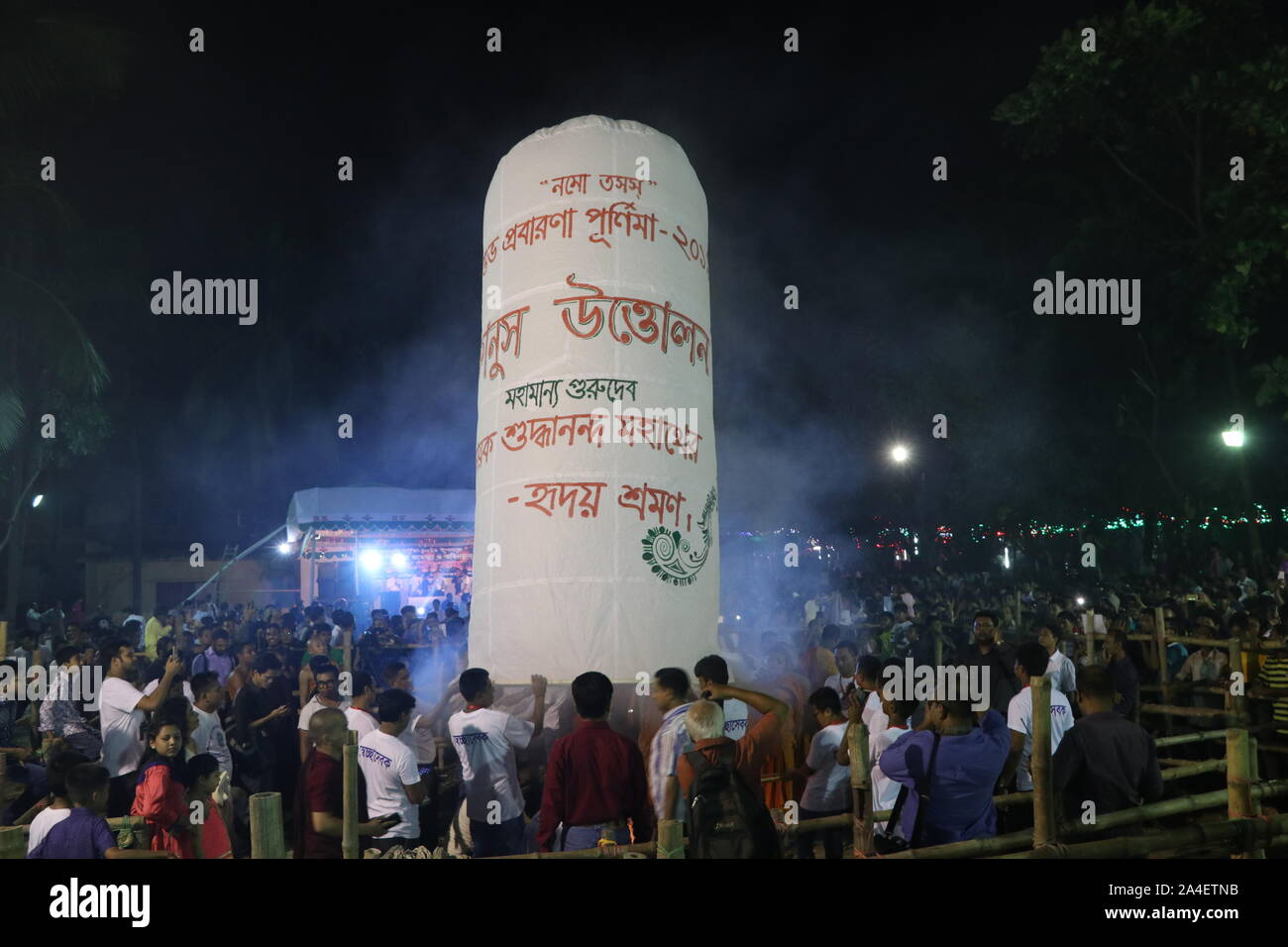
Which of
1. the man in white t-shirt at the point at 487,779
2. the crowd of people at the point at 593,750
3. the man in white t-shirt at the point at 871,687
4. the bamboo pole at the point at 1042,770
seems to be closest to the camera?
the crowd of people at the point at 593,750

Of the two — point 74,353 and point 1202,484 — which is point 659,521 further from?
point 1202,484

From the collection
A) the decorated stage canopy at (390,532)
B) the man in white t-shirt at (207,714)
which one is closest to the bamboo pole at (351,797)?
the man in white t-shirt at (207,714)

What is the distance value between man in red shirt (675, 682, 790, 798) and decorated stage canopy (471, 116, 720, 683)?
87.5 inches

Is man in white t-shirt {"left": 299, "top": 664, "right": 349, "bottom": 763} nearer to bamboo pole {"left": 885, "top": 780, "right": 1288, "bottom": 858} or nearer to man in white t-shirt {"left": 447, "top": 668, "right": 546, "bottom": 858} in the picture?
man in white t-shirt {"left": 447, "top": 668, "right": 546, "bottom": 858}

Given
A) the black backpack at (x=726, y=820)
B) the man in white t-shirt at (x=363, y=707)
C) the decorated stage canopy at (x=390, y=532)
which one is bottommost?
the black backpack at (x=726, y=820)

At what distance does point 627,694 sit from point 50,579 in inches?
1446

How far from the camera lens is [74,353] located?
18578 mm

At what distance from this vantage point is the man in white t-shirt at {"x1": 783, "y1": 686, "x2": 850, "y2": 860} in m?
7.35

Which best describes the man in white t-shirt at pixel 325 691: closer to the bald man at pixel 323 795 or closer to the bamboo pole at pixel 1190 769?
the bald man at pixel 323 795

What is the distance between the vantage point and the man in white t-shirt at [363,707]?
7.34m

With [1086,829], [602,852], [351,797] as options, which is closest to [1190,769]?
[1086,829]

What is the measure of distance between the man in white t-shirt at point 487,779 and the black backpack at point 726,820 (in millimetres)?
2241

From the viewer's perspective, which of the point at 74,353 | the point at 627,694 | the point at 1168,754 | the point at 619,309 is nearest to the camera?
the point at 627,694
